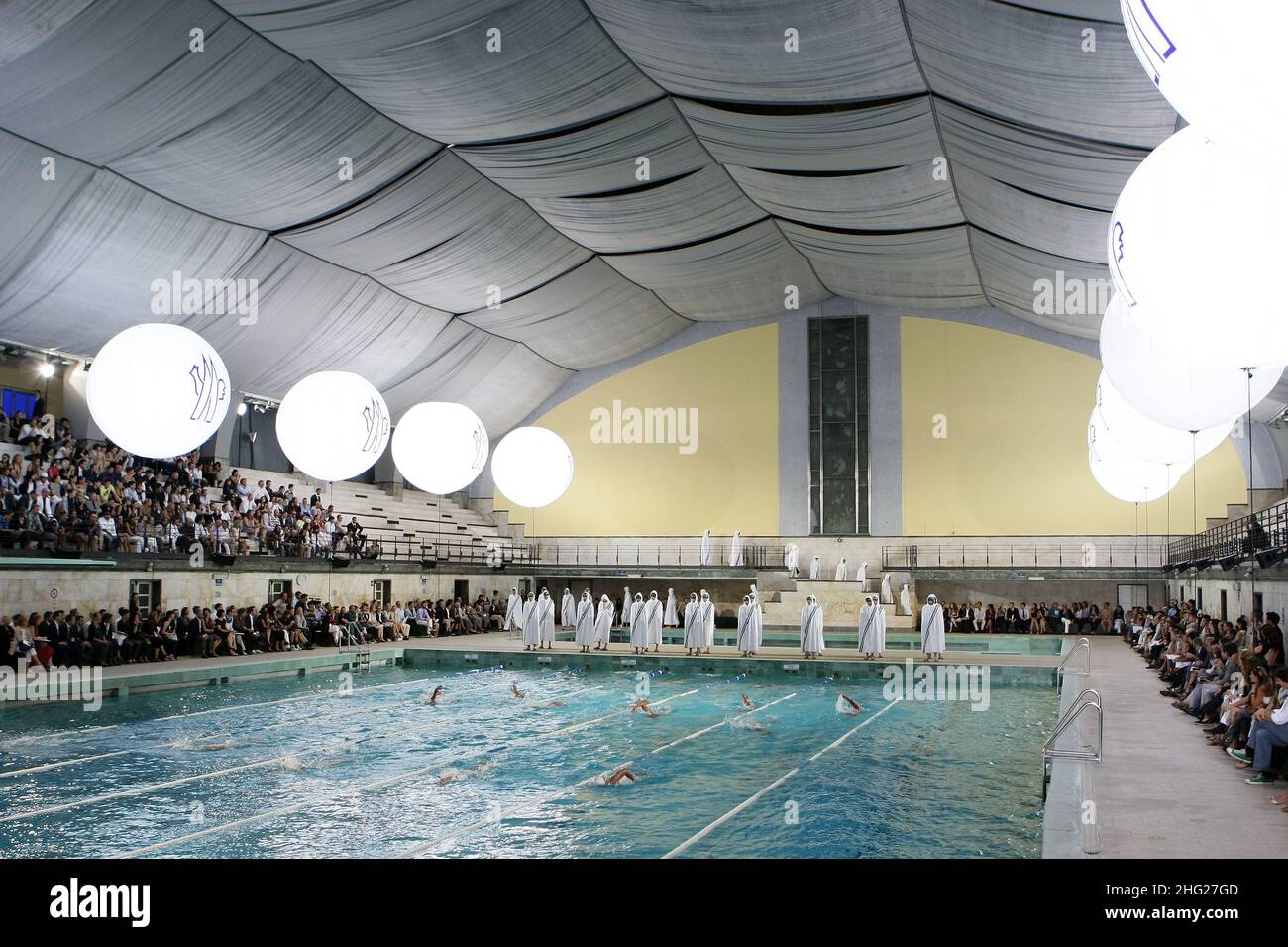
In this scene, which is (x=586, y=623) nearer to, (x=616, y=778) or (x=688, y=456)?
(x=616, y=778)

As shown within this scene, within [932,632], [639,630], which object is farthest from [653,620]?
[932,632]

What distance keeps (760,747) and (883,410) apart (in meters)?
23.7

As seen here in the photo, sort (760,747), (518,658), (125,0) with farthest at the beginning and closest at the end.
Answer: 1. (518,658)
2. (125,0)
3. (760,747)

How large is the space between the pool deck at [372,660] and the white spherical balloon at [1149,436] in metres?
9.33

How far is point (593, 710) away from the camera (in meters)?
14.8

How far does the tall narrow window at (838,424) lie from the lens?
34062mm

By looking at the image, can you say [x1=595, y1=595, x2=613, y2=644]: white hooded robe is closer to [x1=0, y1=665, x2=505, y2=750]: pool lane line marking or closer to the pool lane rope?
[x1=0, y1=665, x2=505, y2=750]: pool lane line marking

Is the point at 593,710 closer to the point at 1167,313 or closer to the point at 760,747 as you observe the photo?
the point at 760,747

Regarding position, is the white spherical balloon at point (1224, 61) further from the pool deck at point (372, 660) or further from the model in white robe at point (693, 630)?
the model in white robe at point (693, 630)

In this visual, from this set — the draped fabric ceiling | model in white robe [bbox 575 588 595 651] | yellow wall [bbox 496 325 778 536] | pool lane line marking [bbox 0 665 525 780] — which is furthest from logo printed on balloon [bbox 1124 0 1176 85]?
yellow wall [bbox 496 325 778 536]

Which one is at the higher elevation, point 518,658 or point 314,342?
point 314,342

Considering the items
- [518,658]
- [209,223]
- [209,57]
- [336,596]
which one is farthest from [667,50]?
[336,596]

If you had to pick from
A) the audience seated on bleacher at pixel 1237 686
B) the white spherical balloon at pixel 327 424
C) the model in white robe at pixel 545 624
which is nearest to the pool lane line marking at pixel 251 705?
the model in white robe at pixel 545 624

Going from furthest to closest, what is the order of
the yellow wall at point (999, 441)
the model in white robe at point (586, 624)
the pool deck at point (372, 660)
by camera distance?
the yellow wall at point (999, 441) < the model in white robe at point (586, 624) < the pool deck at point (372, 660)
